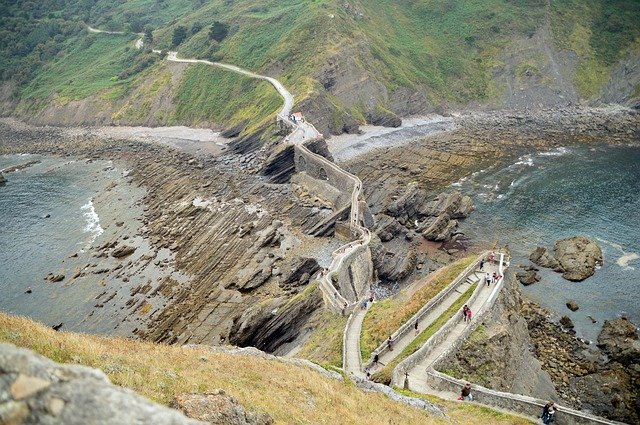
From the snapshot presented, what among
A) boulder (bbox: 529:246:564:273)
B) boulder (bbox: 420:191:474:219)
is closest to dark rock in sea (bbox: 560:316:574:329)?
boulder (bbox: 529:246:564:273)

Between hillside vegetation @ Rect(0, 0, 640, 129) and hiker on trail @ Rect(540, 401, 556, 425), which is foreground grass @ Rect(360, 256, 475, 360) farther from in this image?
hillside vegetation @ Rect(0, 0, 640, 129)

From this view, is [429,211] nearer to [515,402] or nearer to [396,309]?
[396,309]

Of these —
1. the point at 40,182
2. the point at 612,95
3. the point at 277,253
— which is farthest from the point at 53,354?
the point at 612,95

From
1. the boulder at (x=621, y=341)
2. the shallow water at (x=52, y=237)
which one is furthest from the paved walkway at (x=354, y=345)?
the shallow water at (x=52, y=237)

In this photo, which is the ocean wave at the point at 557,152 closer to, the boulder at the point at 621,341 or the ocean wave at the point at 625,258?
the ocean wave at the point at 625,258

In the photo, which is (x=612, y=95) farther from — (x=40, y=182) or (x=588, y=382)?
(x=40, y=182)

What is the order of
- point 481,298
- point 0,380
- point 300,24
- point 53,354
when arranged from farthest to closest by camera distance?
1. point 300,24
2. point 481,298
3. point 53,354
4. point 0,380
